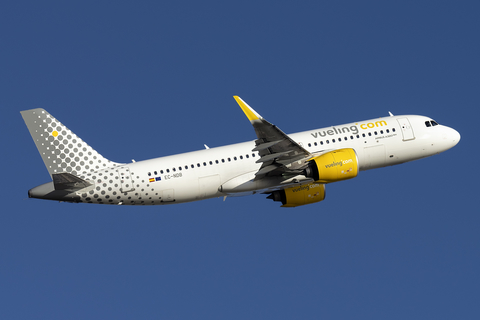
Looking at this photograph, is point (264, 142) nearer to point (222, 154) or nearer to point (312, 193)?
point (222, 154)

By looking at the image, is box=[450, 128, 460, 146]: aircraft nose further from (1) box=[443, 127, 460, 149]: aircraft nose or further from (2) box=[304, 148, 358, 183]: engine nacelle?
(2) box=[304, 148, 358, 183]: engine nacelle

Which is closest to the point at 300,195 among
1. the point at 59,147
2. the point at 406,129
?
the point at 406,129

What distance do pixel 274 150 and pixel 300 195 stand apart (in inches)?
238

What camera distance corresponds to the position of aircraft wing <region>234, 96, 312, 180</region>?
3738 centimetres

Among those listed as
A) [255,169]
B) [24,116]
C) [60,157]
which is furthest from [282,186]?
[24,116]

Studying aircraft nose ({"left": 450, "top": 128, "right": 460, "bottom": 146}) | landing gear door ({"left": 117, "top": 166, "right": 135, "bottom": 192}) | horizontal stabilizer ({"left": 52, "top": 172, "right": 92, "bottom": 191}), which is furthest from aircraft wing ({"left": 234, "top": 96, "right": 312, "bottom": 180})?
aircraft nose ({"left": 450, "top": 128, "right": 460, "bottom": 146})

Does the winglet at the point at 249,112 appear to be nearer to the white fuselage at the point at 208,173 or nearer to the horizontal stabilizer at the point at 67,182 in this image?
the white fuselage at the point at 208,173

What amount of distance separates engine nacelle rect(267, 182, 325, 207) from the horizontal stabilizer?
14192 mm

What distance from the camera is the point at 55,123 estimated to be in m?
42.0

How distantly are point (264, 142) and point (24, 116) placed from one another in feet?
54.8

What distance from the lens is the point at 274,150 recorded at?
39.9 meters

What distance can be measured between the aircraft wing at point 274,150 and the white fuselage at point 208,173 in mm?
980

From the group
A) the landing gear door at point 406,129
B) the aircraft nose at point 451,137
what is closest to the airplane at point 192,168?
the landing gear door at point 406,129

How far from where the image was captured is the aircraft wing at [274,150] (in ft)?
123
